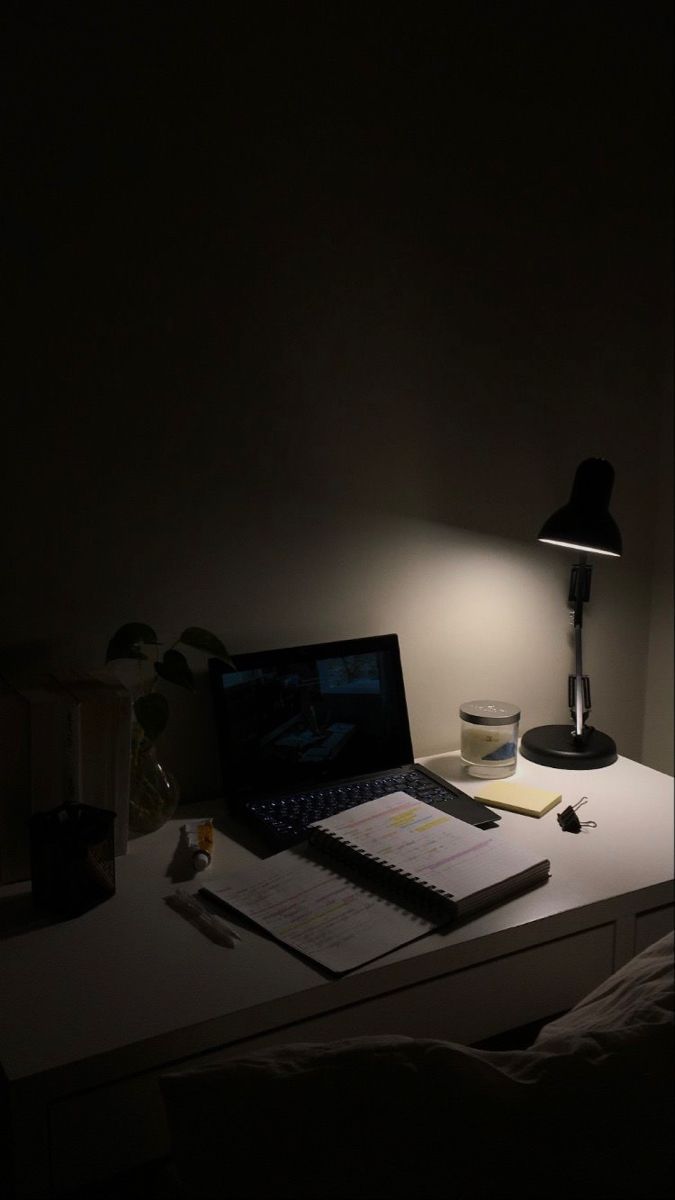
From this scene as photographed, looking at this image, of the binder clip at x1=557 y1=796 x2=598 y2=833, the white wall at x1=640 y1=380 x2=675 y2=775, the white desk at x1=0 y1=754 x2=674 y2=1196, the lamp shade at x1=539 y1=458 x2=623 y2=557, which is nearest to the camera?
the white desk at x1=0 y1=754 x2=674 y2=1196

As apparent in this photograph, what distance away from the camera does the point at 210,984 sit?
95cm

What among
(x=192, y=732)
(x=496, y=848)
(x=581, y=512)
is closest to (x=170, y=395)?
(x=192, y=732)

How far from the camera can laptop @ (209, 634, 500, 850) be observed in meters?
1.36

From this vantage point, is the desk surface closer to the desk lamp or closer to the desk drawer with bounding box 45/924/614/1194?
the desk drawer with bounding box 45/924/614/1194

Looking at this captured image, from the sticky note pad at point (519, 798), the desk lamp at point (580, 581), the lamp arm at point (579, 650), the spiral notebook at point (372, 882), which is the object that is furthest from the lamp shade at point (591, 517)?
the spiral notebook at point (372, 882)

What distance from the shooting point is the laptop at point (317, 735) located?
1.36 metres

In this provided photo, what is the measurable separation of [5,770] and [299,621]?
54 centimetres

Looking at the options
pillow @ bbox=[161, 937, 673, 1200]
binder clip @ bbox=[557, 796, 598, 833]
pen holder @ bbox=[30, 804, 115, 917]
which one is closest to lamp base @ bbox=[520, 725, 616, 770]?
binder clip @ bbox=[557, 796, 598, 833]

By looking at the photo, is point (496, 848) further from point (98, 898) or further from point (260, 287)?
point (260, 287)

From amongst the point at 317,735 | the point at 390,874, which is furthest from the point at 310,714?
the point at 390,874

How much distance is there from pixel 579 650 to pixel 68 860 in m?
0.97

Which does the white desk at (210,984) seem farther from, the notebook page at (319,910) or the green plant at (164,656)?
the green plant at (164,656)

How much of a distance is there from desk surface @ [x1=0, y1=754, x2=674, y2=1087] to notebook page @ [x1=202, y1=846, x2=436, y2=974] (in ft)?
0.07

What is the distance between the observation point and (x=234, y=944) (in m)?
1.02
